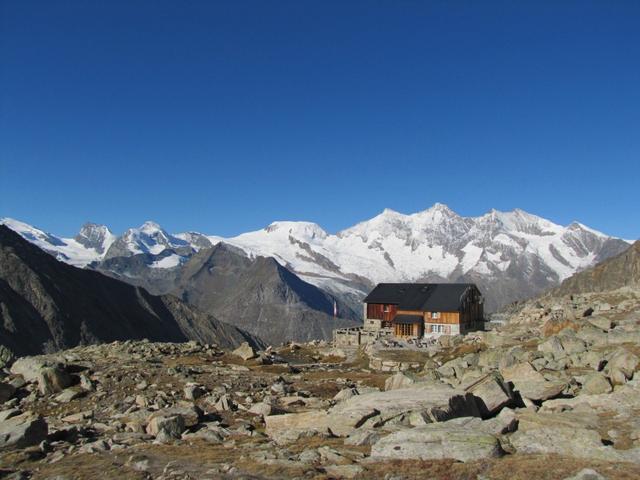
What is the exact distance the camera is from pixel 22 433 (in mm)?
20250

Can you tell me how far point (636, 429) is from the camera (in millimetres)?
17812

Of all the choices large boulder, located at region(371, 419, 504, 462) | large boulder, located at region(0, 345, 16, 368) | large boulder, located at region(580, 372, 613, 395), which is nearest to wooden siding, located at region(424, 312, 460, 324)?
large boulder, located at region(0, 345, 16, 368)

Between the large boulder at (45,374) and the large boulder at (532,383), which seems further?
the large boulder at (45,374)

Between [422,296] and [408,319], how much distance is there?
6176mm

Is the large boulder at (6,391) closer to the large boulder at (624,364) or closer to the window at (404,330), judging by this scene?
the large boulder at (624,364)

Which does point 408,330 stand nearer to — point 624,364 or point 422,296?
point 422,296

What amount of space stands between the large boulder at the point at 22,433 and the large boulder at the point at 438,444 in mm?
12963

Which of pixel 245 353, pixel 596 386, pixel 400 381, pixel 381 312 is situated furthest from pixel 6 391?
pixel 381 312

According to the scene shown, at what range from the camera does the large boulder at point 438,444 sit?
15.7 metres

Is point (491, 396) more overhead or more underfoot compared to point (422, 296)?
more underfoot

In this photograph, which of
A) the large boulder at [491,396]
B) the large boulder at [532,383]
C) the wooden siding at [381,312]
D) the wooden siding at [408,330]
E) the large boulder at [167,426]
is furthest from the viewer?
the wooden siding at [381,312]

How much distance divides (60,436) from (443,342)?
1890 inches

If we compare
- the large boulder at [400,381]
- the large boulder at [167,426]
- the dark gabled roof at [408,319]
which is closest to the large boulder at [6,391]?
the large boulder at [167,426]

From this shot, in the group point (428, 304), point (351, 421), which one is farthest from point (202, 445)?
point (428, 304)
